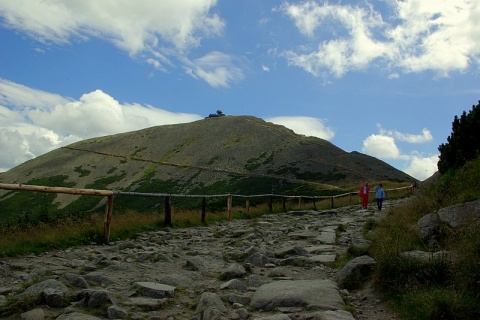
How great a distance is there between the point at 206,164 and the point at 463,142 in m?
102

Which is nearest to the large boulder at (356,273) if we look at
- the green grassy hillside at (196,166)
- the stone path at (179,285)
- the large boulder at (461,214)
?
the stone path at (179,285)

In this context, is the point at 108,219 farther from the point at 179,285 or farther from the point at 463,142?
the point at 463,142

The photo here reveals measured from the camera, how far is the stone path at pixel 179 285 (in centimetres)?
513

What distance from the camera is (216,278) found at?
7.24 meters

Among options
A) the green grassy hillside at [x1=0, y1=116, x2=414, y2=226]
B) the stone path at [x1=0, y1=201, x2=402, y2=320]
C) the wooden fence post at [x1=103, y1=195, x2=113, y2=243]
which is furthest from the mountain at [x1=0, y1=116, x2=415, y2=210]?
the stone path at [x1=0, y1=201, x2=402, y2=320]

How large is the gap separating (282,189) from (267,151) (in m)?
37.1

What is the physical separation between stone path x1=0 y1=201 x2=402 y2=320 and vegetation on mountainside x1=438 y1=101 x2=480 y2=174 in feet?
16.4

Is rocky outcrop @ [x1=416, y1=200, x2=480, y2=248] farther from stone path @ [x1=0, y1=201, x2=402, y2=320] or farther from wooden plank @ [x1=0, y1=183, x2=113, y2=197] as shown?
wooden plank @ [x1=0, y1=183, x2=113, y2=197]

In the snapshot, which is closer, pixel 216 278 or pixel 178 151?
pixel 216 278

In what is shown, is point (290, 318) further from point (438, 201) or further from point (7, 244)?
point (7, 244)

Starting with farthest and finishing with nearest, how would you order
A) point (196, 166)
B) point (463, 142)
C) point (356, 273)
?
point (196, 166), point (463, 142), point (356, 273)

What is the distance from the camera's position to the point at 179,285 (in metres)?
6.68

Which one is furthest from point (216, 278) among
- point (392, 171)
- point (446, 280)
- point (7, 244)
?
point (392, 171)

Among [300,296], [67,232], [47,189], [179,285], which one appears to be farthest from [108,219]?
[300,296]
